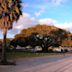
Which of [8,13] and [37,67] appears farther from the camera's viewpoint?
[8,13]

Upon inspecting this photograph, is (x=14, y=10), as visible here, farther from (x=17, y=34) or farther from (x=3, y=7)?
(x=17, y=34)

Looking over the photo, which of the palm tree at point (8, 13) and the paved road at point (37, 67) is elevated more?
the palm tree at point (8, 13)

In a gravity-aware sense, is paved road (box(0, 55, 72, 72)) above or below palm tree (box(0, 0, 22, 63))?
below

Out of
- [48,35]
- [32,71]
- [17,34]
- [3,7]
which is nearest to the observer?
[32,71]

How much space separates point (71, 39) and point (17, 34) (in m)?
22.0

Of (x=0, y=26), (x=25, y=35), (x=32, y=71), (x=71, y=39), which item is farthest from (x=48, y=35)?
(x=32, y=71)

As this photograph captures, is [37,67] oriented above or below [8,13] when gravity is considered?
below

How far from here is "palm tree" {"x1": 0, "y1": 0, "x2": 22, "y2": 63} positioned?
34.2 metres

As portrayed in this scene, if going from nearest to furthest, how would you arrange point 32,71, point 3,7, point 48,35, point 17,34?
point 32,71 → point 3,7 → point 48,35 → point 17,34

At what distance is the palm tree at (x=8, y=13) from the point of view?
34.2 m

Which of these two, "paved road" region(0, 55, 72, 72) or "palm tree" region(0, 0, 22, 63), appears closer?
"paved road" region(0, 55, 72, 72)

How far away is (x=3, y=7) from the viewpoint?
34.1m

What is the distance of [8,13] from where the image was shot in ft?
113

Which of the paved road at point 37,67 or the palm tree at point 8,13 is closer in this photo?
the paved road at point 37,67
